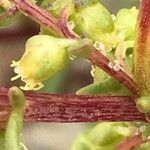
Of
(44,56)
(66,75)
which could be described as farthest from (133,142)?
(66,75)

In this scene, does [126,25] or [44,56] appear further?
[126,25]

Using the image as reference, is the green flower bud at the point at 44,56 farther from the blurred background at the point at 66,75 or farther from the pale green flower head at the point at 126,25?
the blurred background at the point at 66,75

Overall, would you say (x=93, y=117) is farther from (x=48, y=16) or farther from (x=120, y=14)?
Result: (x=120, y=14)

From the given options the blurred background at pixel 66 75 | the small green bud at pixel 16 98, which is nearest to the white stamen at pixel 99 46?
the small green bud at pixel 16 98

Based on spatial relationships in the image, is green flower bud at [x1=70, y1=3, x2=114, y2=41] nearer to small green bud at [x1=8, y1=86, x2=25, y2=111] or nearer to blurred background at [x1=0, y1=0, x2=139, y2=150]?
small green bud at [x1=8, y1=86, x2=25, y2=111]

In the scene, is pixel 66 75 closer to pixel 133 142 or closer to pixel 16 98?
pixel 133 142

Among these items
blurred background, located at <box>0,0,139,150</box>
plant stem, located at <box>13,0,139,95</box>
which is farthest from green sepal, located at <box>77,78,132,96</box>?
blurred background, located at <box>0,0,139,150</box>
